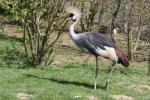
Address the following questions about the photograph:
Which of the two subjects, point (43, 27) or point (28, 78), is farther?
point (43, 27)

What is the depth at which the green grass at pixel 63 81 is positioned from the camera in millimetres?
10759

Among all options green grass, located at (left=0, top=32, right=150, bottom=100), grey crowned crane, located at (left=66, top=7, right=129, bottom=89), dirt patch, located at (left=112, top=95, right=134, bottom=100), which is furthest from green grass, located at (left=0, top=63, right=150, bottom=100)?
grey crowned crane, located at (left=66, top=7, right=129, bottom=89)

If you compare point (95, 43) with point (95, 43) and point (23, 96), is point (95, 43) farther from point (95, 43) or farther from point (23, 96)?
point (23, 96)

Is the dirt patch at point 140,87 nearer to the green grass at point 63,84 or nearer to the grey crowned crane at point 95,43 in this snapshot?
the green grass at point 63,84

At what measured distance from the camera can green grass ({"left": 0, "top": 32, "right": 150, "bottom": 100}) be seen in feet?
35.3

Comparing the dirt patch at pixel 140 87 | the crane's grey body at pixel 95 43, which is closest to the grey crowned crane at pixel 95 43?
the crane's grey body at pixel 95 43

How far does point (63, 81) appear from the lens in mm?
13055

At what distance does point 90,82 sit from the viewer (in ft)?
43.2

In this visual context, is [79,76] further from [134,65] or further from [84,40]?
[134,65]

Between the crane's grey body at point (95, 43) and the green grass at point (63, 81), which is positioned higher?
the crane's grey body at point (95, 43)

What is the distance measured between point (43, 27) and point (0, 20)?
Result: 648 centimetres

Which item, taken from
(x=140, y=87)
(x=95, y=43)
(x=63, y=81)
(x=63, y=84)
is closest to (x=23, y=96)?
(x=63, y=84)

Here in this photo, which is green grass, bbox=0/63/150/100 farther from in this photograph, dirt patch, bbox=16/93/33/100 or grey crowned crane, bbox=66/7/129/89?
grey crowned crane, bbox=66/7/129/89

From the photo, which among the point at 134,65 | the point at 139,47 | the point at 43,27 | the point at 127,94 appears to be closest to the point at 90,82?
the point at 127,94
